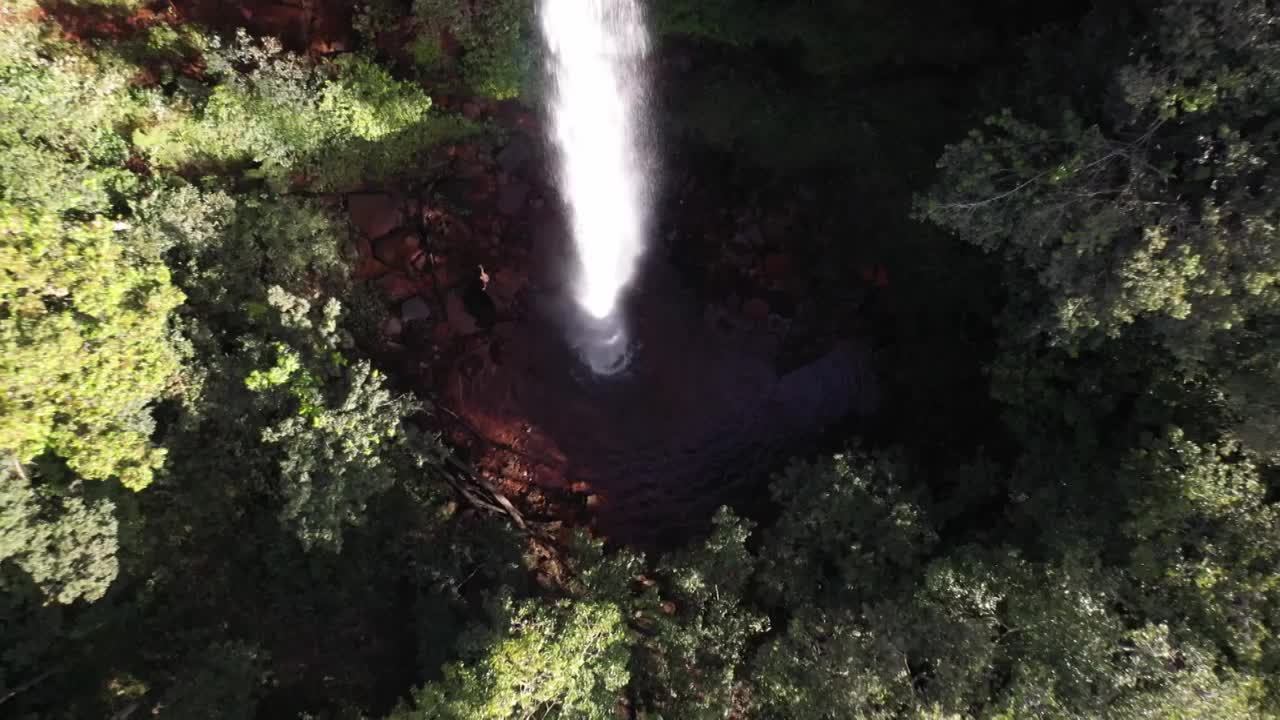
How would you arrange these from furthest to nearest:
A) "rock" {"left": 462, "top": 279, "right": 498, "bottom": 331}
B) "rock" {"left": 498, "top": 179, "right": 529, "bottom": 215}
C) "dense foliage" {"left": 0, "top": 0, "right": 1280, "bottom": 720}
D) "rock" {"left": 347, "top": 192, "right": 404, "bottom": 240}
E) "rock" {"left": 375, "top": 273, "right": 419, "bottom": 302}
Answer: "rock" {"left": 498, "top": 179, "right": 529, "bottom": 215} → "rock" {"left": 462, "top": 279, "right": 498, "bottom": 331} → "rock" {"left": 375, "top": 273, "right": 419, "bottom": 302} → "rock" {"left": 347, "top": 192, "right": 404, "bottom": 240} → "dense foliage" {"left": 0, "top": 0, "right": 1280, "bottom": 720}

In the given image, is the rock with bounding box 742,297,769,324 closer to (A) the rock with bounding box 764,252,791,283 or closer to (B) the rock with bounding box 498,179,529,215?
(A) the rock with bounding box 764,252,791,283

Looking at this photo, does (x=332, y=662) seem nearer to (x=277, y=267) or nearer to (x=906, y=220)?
(x=277, y=267)

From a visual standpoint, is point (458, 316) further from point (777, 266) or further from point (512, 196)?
point (777, 266)

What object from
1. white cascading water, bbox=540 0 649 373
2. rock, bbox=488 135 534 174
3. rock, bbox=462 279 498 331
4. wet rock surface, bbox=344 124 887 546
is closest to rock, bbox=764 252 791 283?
wet rock surface, bbox=344 124 887 546

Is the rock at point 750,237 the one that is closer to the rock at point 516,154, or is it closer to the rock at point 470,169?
the rock at point 516,154

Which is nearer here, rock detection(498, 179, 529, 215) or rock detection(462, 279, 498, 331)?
rock detection(462, 279, 498, 331)

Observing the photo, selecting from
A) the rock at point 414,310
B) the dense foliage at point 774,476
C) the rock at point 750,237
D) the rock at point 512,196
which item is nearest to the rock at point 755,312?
the rock at point 750,237
